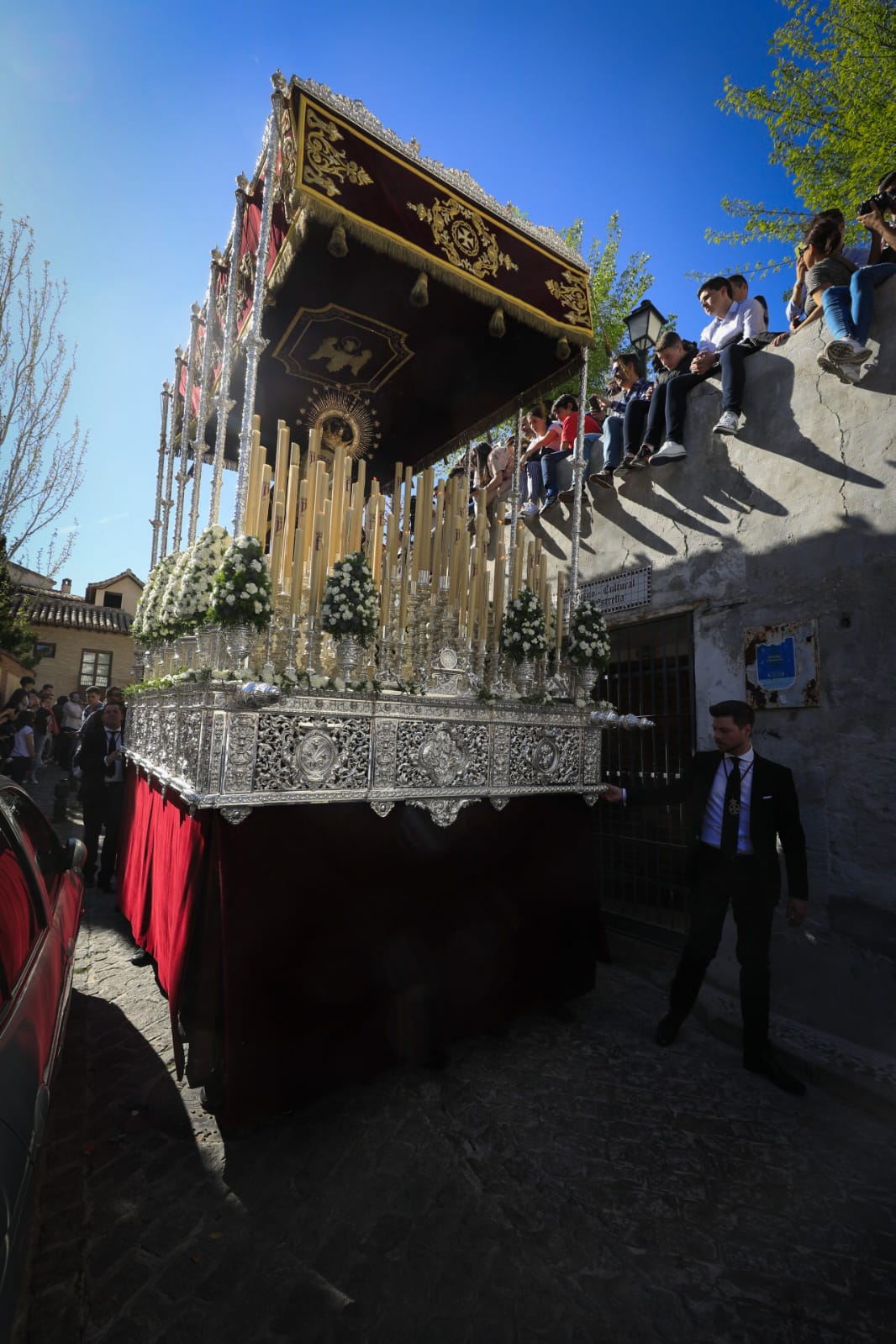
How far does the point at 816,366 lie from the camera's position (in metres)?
4.31

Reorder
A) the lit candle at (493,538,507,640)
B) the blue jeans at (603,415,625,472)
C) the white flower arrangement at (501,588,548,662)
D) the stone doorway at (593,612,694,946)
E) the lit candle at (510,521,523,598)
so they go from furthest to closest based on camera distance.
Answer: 1. the blue jeans at (603,415,625,472)
2. the stone doorway at (593,612,694,946)
3. the lit candle at (510,521,523,598)
4. the lit candle at (493,538,507,640)
5. the white flower arrangement at (501,588,548,662)

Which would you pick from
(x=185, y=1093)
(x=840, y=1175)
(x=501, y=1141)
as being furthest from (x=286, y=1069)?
(x=840, y=1175)

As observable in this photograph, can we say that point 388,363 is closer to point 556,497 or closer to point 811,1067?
point 556,497

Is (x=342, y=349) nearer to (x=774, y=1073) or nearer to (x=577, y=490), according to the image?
(x=577, y=490)

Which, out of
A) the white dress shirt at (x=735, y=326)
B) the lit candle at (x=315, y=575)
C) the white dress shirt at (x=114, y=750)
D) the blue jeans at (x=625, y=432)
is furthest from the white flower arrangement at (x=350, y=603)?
the white dress shirt at (x=735, y=326)

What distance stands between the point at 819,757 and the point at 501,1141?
10.2ft

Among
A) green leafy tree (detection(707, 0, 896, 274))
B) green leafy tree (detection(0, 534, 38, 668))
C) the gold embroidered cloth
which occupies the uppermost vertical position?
green leafy tree (detection(707, 0, 896, 274))

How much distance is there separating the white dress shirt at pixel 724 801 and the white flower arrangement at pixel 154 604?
3.86 m

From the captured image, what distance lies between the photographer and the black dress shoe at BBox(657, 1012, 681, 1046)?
3783 mm

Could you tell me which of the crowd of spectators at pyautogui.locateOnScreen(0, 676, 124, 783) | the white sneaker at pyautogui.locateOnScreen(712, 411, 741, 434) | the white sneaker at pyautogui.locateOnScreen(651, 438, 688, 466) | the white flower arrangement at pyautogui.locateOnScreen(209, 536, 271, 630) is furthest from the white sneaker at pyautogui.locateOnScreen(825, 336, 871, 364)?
the crowd of spectators at pyautogui.locateOnScreen(0, 676, 124, 783)

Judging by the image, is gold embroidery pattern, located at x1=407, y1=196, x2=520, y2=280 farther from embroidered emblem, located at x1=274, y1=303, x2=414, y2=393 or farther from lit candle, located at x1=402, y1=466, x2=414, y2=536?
lit candle, located at x1=402, y1=466, x2=414, y2=536

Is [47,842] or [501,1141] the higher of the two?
[47,842]

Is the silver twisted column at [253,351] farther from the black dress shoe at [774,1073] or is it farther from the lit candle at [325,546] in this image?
the black dress shoe at [774,1073]

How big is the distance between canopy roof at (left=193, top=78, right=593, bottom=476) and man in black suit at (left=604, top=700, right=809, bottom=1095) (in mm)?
3361
